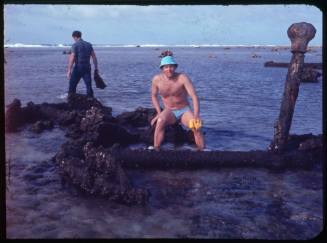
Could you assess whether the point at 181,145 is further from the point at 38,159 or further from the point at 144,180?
the point at 38,159

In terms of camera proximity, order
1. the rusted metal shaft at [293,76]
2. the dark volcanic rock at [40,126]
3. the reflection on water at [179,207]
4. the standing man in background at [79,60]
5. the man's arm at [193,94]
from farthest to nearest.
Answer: the standing man in background at [79,60] < the dark volcanic rock at [40,126] < the man's arm at [193,94] < the rusted metal shaft at [293,76] < the reflection on water at [179,207]

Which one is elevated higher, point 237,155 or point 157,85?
point 157,85

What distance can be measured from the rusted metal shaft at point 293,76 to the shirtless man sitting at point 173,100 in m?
1.44

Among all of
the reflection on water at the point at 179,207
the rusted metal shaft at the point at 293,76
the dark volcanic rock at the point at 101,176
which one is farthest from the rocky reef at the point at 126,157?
the rusted metal shaft at the point at 293,76

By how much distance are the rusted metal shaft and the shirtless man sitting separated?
4.74 feet

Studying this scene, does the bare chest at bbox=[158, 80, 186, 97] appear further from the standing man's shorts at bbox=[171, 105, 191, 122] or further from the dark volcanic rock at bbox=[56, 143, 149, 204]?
the dark volcanic rock at bbox=[56, 143, 149, 204]

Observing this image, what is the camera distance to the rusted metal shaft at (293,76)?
21.0ft

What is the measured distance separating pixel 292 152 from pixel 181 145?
2291mm

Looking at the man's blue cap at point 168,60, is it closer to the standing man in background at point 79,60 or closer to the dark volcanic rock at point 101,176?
the dark volcanic rock at point 101,176

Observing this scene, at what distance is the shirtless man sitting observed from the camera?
7.13 meters

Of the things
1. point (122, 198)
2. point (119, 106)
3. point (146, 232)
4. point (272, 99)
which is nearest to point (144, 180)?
point (122, 198)

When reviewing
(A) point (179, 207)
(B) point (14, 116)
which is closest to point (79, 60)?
(B) point (14, 116)

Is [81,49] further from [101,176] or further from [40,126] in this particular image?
[101,176]

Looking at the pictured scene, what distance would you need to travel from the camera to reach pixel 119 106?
13.6m
